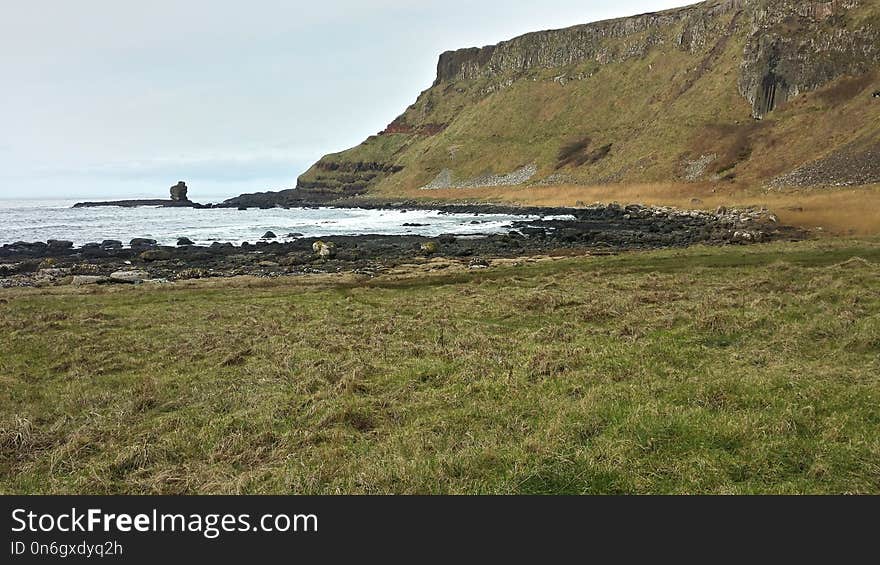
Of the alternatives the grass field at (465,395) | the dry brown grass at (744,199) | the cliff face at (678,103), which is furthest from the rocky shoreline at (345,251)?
the cliff face at (678,103)

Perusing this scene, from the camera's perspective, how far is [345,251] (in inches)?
1934

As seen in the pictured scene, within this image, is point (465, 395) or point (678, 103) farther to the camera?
point (678, 103)

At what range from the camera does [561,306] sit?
2006cm

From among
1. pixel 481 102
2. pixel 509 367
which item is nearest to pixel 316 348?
pixel 509 367

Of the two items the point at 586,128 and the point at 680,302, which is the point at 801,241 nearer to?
the point at 680,302

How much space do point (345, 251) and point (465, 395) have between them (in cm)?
3943

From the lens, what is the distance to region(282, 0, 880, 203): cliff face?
87.9 meters

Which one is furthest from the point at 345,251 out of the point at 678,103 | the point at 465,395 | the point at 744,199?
the point at 678,103

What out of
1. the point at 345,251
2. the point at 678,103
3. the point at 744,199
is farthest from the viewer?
the point at 678,103

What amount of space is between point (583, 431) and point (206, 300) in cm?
2168

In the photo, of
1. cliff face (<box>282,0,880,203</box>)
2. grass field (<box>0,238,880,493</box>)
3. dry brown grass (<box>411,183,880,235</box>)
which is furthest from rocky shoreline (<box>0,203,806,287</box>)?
cliff face (<box>282,0,880,203</box>)

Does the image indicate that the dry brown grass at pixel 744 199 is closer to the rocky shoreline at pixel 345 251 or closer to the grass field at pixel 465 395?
the rocky shoreline at pixel 345 251

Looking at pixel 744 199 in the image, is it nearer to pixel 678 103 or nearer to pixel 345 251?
pixel 345 251
